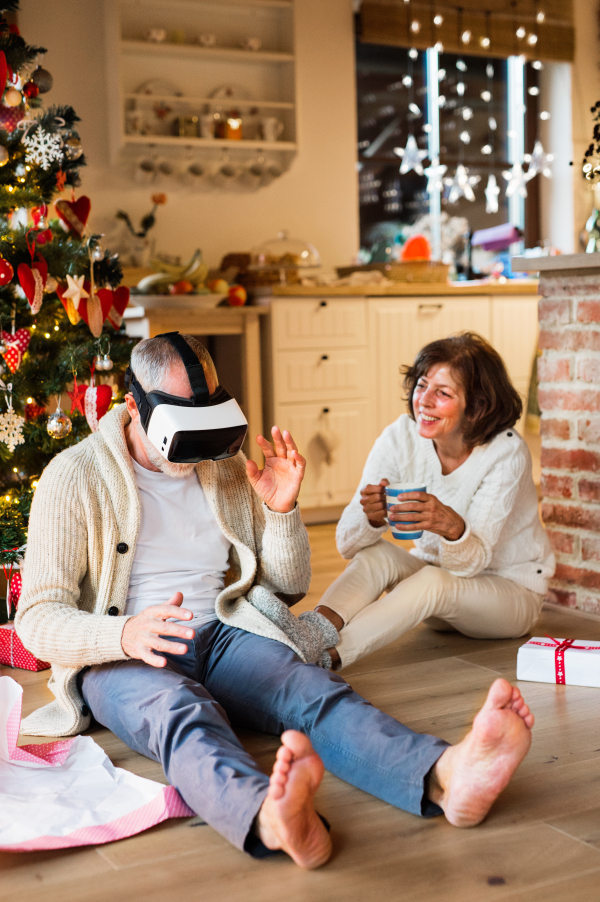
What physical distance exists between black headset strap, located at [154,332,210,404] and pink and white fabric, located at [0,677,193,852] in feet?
1.84

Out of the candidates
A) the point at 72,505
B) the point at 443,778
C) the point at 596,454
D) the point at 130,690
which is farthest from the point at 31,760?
the point at 596,454

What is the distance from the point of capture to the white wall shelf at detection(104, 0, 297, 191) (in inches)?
161

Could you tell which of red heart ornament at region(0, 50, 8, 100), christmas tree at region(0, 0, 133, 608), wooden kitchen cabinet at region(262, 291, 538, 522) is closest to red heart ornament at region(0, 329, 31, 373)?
christmas tree at region(0, 0, 133, 608)

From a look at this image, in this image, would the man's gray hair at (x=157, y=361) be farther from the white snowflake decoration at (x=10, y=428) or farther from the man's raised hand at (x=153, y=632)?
the white snowflake decoration at (x=10, y=428)

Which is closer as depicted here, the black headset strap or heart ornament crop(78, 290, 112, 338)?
the black headset strap

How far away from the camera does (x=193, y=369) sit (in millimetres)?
1614

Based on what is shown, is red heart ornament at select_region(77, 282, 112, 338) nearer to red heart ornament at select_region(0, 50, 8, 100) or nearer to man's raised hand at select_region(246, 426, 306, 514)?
red heart ornament at select_region(0, 50, 8, 100)

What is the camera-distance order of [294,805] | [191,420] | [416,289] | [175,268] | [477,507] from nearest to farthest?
[294,805] → [191,420] → [477,507] → [175,268] → [416,289]

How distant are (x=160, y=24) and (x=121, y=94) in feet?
1.46

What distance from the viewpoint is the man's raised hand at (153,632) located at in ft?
4.64

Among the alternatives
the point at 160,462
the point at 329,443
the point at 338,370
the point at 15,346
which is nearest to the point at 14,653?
the point at 15,346

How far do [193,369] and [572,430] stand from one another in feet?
4.49

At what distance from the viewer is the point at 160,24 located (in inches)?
164

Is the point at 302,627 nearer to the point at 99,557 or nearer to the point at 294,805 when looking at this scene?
the point at 99,557
